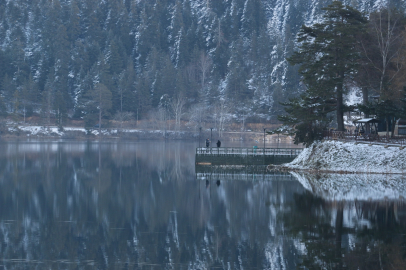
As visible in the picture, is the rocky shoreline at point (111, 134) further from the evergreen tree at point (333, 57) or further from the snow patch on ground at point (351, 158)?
the snow patch on ground at point (351, 158)

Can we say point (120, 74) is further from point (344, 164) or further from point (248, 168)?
point (344, 164)

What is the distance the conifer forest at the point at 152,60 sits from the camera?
12156 cm

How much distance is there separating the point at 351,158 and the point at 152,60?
4264 inches

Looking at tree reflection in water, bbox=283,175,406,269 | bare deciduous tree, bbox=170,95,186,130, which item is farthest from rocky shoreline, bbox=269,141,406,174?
bare deciduous tree, bbox=170,95,186,130

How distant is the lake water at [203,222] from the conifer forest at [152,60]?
61389 millimetres

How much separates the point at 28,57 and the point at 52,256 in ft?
466

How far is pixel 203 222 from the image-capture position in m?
24.0

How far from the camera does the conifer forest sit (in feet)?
399

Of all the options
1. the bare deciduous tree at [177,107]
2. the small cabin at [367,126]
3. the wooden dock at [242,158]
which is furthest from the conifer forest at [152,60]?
the wooden dock at [242,158]

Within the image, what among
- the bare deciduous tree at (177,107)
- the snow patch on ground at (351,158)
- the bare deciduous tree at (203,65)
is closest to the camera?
the snow patch on ground at (351,158)

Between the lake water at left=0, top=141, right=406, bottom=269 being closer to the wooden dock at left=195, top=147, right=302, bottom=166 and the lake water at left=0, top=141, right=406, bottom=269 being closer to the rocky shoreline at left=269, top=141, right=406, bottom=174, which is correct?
the rocky shoreline at left=269, top=141, right=406, bottom=174

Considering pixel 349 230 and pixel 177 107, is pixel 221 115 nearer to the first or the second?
pixel 177 107

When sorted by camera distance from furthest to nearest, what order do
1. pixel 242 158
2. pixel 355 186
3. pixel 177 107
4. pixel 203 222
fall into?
pixel 177 107, pixel 242 158, pixel 355 186, pixel 203 222

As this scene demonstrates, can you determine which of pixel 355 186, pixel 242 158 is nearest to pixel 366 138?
pixel 355 186
